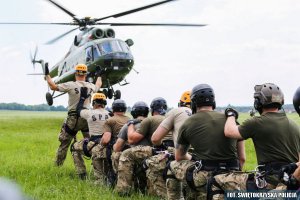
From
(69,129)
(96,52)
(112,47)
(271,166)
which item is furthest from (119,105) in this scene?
(96,52)

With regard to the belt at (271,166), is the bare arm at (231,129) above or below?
above

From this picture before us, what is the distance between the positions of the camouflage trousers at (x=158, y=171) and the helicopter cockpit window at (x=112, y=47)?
14599 mm

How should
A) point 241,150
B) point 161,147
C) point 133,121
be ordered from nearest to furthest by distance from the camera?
point 241,150
point 161,147
point 133,121

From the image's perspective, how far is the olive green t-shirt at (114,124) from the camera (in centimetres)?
722

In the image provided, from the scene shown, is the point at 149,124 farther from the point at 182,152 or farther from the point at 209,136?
the point at 209,136

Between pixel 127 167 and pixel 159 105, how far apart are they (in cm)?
107

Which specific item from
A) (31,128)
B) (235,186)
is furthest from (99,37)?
(235,186)

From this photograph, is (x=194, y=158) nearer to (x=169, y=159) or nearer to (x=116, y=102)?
(x=169, y=159)

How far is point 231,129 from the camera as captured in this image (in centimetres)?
414

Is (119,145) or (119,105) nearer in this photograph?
(119,145)

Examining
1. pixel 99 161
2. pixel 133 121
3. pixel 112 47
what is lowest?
pixel 99 161

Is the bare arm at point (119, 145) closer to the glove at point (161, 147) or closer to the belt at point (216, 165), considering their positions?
the glove at point (161, 147)

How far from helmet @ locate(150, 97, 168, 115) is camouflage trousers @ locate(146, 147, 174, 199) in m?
0.63

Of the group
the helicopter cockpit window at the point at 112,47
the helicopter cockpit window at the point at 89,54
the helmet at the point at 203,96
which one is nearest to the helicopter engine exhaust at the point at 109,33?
the helicopter cockpit window at the point at 112,47
